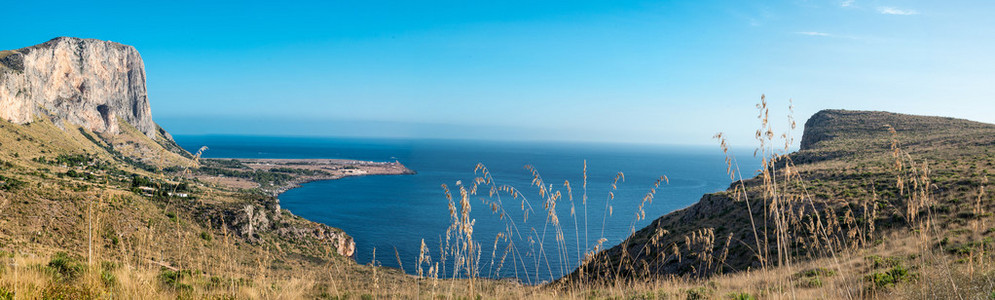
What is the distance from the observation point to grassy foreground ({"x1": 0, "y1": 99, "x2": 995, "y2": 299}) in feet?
12.2

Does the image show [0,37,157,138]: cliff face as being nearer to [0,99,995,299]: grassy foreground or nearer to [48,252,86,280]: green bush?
[0,99,995,299]: grassy foreground

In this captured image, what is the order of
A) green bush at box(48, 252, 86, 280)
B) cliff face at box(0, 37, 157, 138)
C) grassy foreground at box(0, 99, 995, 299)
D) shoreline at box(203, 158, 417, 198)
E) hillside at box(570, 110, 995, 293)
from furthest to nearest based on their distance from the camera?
1. shoreline at box(203, 158, 417, 198)
2. cliff face at box(0, 37, 157, 138)
3. green bush at box(48, 252, 86, 280)
4. hillside at box(570, 110, 995, 293)
5. grassy foreground at box(0, 99, 995, 299)

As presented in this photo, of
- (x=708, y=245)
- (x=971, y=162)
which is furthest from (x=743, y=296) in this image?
(x=971, y=162)

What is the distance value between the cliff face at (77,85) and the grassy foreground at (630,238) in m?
10.7

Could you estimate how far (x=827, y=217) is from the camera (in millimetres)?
4582

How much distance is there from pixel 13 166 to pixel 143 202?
26.1 meters

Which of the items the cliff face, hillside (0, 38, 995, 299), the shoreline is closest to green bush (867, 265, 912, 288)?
hillside (0, 38, 995, 299)

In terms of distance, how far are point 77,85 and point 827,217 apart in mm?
184851

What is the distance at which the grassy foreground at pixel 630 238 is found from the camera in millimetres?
3732

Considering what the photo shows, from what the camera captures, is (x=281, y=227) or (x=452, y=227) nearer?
(x=452, y=227)

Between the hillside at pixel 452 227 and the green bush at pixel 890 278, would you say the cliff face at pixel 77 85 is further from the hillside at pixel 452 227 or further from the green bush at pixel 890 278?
the green bush at pixel 890 278

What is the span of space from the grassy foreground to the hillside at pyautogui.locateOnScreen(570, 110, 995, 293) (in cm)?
9

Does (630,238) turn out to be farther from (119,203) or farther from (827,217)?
(119,203)

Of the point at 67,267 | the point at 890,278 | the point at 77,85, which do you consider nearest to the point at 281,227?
the point at 67,267
